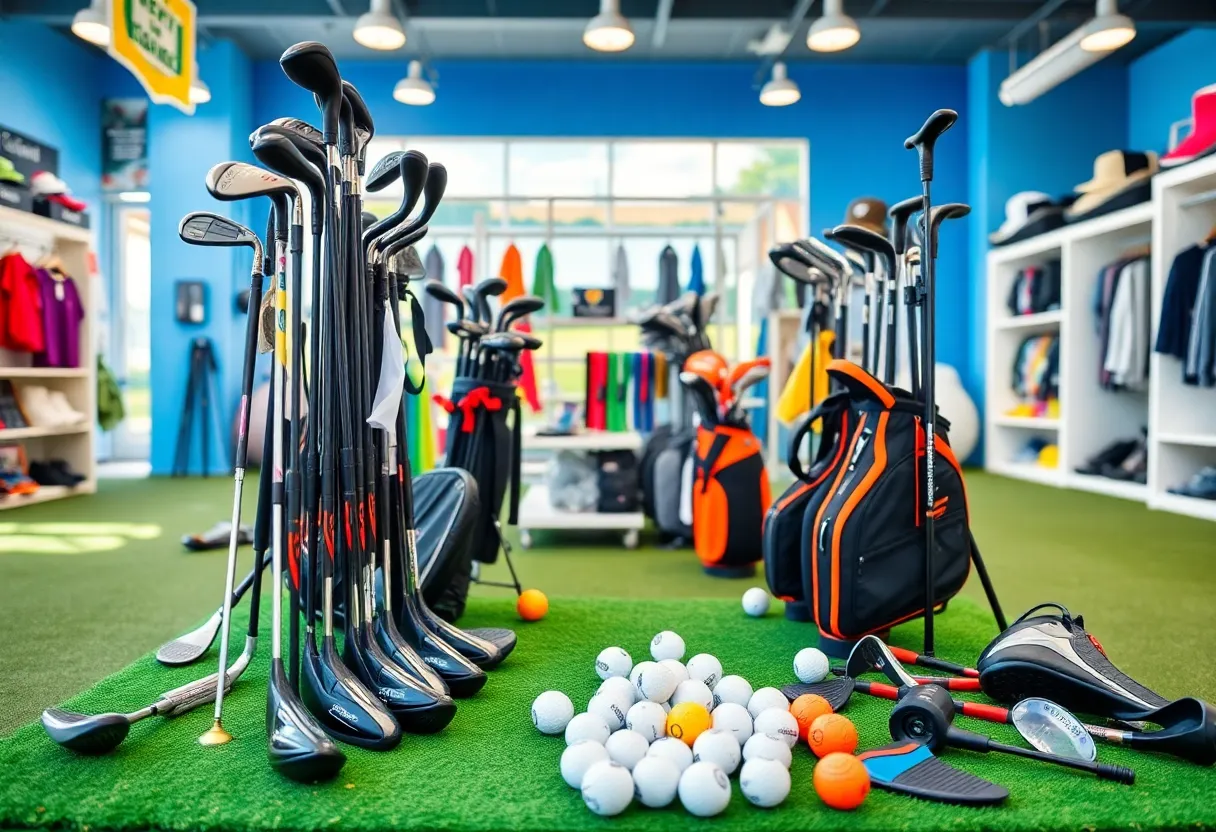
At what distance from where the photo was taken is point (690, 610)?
301cm

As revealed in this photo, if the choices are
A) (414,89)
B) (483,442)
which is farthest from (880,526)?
(414,89)

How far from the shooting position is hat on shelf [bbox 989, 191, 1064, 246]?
7480 mm

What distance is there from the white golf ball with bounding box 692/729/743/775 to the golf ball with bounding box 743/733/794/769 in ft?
0.07

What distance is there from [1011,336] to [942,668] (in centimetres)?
688

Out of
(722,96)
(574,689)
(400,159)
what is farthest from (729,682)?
(722,96)

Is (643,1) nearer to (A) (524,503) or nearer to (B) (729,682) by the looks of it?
(A) (524,503)

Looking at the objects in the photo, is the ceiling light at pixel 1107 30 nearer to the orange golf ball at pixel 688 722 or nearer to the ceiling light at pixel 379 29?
the ceiling light at pixel 379 29

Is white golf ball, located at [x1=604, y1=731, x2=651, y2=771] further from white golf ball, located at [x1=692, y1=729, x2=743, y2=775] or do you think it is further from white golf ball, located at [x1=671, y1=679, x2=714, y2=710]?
white golf ball, located at [x1=671, y1=679, x2=714, y2=710]

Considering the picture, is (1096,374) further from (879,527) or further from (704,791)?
(704,791)

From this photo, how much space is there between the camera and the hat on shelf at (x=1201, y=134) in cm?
550

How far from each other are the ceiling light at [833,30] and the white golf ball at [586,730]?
571 centimetres

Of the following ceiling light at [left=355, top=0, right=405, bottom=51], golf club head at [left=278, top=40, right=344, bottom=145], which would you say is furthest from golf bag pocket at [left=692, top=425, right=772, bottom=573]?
ceiling light at [left=355, top=0, right=405, bottom=51]

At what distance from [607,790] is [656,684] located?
0.49m

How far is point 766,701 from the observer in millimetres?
1940
